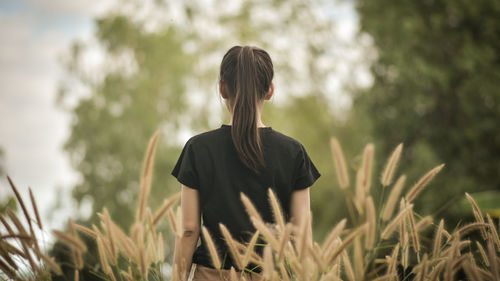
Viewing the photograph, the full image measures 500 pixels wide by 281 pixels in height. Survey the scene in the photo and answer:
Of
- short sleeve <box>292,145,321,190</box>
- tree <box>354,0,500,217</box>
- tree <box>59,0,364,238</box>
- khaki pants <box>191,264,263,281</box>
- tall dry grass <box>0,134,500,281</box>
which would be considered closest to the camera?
tall dry grass <box>0,134,500,281</box>

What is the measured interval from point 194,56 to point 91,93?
5.12 meters

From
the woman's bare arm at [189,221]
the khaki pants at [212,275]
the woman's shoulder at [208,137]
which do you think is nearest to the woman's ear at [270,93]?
the woman's shoulder at [208,137]

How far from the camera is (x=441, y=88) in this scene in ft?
53.0

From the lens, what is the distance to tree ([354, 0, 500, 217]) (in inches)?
600

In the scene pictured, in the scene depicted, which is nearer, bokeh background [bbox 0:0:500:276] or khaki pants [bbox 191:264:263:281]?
khaki pants [bbox 191:264:263:281]

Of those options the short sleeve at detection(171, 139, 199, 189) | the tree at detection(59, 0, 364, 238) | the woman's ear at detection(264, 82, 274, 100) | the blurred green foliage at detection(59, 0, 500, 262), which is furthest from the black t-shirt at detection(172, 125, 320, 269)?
the tree at detection(59, 0, 364, 238)

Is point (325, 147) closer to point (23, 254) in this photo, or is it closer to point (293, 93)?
point (293, 93)

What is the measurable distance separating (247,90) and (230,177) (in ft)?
1.44

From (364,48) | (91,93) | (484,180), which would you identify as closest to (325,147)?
(364,48)

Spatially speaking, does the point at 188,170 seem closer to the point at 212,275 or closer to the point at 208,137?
the point at 208,137

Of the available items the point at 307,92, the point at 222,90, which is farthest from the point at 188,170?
the point at 307,92

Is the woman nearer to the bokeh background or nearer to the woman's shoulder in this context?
the woman's shoulder

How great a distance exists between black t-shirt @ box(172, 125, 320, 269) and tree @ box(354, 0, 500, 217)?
1327cm

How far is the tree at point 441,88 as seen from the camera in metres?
15.2
